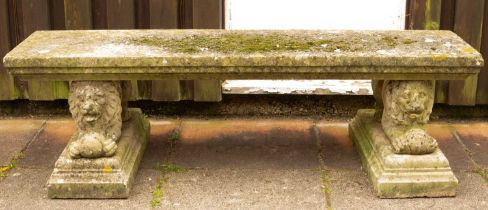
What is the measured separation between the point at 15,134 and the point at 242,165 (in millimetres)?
1739

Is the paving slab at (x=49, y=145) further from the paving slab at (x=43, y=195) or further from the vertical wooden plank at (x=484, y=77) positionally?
the vertical wooden plank at (x=484, y=77)

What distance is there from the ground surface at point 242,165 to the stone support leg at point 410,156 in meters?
0.07

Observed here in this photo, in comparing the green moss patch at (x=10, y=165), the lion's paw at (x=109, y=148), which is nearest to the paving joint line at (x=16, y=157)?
the green moss patch at (x=10, y=165)

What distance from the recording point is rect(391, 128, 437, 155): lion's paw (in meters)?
4.15

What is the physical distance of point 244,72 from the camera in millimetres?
4020

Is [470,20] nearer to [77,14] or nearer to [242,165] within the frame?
[242,165]

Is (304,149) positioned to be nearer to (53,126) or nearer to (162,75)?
(162,75)

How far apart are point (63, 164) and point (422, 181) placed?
2.01m

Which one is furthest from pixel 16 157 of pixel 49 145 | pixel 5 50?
pixel 5 50

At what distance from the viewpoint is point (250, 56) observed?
398 centimetres

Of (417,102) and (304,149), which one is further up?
(417,102)

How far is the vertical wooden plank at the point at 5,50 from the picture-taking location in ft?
17.5

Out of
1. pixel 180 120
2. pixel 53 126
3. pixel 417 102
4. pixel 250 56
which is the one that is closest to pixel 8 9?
pixel 53 126

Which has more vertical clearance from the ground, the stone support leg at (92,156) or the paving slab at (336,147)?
the stone support leg at (92,156)
